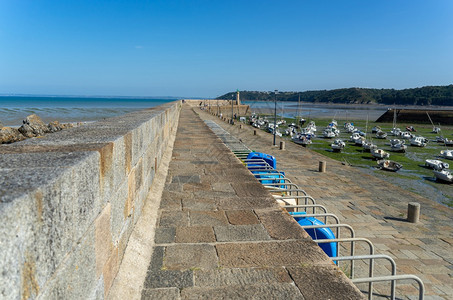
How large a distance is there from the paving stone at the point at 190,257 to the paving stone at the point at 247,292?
29 cm

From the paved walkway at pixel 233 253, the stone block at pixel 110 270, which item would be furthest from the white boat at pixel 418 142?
the stone block at pixel 110 270

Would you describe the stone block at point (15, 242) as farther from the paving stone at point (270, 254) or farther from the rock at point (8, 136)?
the rock at point (8, 136)

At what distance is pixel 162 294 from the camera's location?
6.81 feet

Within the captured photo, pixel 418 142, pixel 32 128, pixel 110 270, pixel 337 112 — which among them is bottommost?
pixel 418 142

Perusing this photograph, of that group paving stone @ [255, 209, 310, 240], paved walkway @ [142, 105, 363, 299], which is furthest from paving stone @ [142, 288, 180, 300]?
paving stone @ [255, 209, 310, 240]

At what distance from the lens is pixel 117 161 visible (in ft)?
7.21

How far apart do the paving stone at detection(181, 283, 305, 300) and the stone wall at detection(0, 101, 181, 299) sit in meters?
0.51

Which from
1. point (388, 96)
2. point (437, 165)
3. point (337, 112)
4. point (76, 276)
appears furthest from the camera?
point (388, 96)

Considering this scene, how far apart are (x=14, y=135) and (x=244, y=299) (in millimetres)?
21200

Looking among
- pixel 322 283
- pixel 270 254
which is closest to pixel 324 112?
pixel 270 254

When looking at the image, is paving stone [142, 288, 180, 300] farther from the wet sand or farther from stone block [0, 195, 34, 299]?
the wet sand

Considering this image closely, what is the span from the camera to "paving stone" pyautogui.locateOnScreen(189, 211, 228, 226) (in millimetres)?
3205

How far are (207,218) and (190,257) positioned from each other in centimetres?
82

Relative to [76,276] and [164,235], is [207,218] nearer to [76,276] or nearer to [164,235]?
[164,235]
